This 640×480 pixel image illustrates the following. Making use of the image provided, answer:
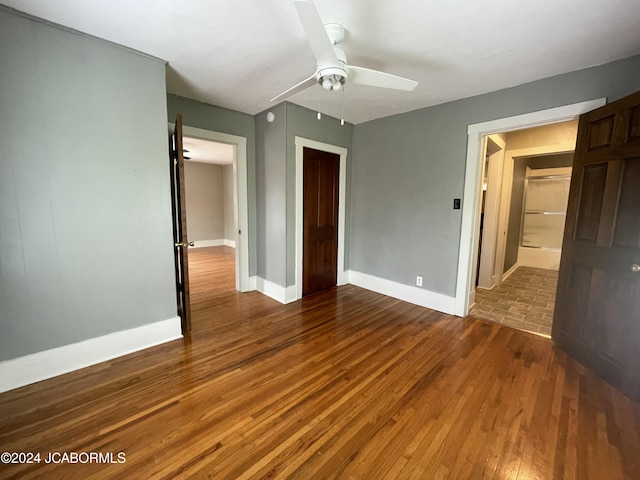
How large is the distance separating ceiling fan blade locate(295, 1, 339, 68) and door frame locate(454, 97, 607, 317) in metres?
2.12

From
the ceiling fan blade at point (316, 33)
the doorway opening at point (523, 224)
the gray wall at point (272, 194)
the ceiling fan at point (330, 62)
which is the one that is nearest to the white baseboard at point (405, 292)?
the doorway opening at point (523, 224)

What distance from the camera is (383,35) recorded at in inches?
74.6

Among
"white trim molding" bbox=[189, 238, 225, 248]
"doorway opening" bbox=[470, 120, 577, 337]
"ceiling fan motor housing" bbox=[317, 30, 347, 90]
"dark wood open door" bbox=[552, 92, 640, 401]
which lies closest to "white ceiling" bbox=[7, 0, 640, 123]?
"ceiling fan motor housing" bbox=[317, 30, 347, 90]

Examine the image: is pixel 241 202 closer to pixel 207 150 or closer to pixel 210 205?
pixel 207 150

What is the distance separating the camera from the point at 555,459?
4.68 ft

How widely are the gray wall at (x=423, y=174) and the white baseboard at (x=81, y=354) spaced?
9.19 ft

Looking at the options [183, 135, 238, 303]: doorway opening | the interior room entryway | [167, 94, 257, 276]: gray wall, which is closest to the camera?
the interior room entryway

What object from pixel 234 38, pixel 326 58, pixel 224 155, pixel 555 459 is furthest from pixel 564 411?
pixel 224 155

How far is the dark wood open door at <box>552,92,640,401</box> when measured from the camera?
6.40 ft

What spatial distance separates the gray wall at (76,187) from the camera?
181 cm

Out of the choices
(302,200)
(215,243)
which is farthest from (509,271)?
(215,243)

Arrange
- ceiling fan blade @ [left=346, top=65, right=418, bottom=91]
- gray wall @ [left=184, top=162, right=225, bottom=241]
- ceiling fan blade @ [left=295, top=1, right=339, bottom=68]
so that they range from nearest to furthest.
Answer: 1. ceiling fan blade @ [left=295, top=1, right=339, bottom=68]
2. ceiling fan blade @ [left=346, top=65, right=418, bottom=91]
3. gray wall @ [left=184, top=162, right=225, bottom=241]

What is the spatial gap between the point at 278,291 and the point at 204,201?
5.43m

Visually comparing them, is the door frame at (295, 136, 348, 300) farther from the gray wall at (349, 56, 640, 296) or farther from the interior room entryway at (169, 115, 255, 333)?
the interior room entryway at (169, 115, 255, 333)
